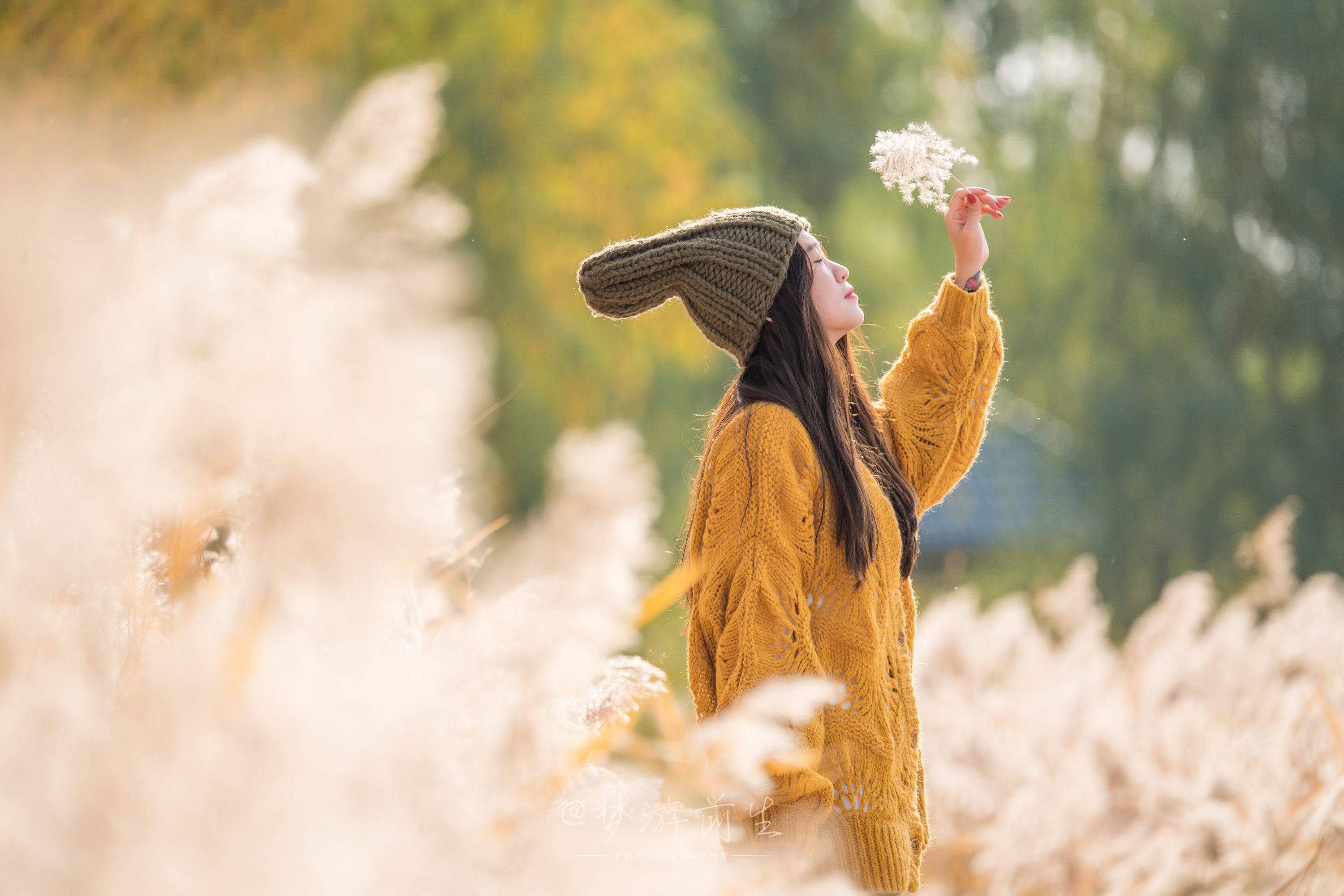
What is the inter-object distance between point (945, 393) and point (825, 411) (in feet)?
1.34

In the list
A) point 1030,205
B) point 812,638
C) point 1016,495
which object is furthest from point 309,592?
point 1016,495

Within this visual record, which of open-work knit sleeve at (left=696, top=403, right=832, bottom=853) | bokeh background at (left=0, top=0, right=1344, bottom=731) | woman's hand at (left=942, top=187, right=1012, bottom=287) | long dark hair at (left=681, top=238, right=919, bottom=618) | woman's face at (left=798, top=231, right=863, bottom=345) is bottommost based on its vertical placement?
open-work knit sleeve at (left=696, top=403, right=832, bottom=853)

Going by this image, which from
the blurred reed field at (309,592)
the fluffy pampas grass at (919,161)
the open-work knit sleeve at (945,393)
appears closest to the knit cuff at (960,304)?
the open-work knit sleeve at (945,393)

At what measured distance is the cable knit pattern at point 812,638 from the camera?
1.49 m

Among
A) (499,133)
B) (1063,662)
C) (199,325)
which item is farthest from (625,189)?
(199,325)

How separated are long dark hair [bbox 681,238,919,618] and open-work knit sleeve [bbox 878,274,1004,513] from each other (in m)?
0.09

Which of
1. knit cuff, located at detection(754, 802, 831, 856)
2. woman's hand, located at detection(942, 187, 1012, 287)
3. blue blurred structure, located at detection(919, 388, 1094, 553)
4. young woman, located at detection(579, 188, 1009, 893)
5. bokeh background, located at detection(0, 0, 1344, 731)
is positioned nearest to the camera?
knit cuff, located at detection(754, 802, 831, 856)

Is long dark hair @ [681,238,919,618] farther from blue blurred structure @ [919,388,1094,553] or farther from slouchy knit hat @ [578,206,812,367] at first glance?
blue blurred structure @ [919,388,1094,553]

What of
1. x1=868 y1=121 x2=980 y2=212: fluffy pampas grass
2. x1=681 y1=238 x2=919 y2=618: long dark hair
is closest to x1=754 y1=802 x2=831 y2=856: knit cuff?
x1=681 y1=238 x2=919 y2=618: long dark hair

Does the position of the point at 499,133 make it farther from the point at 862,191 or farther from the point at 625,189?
the point at 862,191

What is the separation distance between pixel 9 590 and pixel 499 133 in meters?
6.18

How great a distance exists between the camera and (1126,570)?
8812mm

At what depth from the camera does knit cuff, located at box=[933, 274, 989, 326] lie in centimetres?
202

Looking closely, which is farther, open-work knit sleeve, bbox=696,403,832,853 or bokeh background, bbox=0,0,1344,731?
bokeh background, bbox=0,0,1344,731
